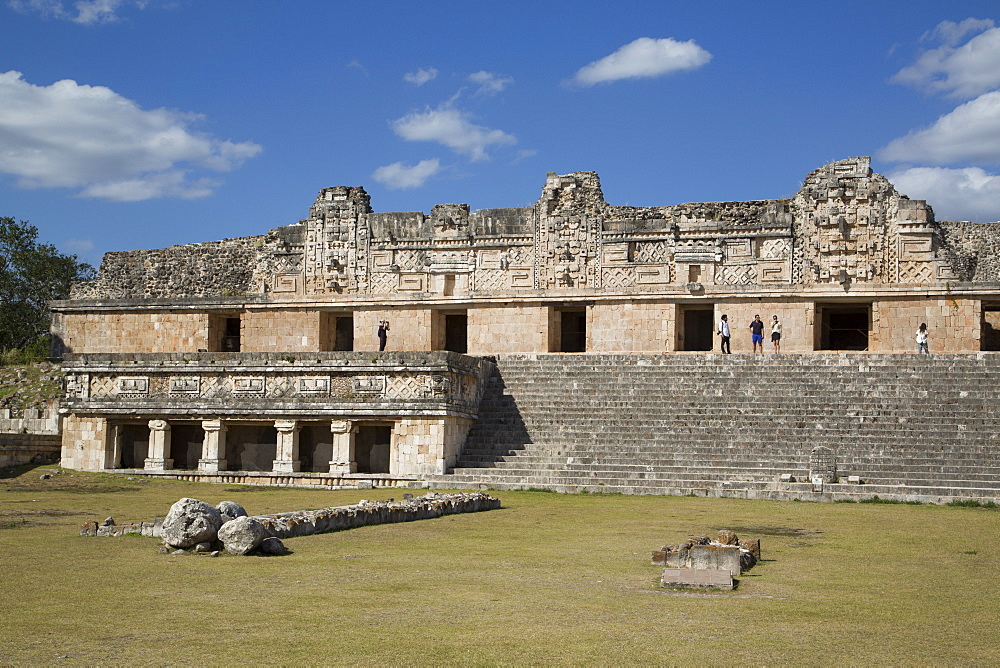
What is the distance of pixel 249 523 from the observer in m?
7.77

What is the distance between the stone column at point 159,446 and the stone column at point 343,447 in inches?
122

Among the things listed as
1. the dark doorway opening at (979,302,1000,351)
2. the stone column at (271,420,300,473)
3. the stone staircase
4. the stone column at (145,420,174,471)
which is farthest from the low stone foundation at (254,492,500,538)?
the dark doorway opening at (979,302,1000,351)

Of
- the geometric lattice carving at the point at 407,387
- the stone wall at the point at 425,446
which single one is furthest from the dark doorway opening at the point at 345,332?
the stone wall at the point at 425,446

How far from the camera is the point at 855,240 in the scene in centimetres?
2183

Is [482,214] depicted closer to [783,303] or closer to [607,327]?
[607,327]

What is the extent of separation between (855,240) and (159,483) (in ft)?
47.9

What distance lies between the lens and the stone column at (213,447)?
17.7 meters

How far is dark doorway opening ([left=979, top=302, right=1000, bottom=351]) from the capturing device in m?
22.3

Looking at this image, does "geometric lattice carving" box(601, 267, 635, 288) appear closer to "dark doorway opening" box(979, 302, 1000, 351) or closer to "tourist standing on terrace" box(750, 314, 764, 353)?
Result: "tourist standing on terrace" box(750, 314, 764, 353)

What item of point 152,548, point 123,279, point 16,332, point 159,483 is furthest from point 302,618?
point 16,332

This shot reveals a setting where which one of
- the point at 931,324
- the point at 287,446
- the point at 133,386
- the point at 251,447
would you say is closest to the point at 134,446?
the point at 133,386

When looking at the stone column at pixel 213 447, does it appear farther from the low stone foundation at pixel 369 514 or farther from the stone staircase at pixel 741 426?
the low stone foundation at pixel 369 514

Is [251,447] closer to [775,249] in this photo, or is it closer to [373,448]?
[373,448]

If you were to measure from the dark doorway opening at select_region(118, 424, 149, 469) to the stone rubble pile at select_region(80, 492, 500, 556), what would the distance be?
29.9 ft
